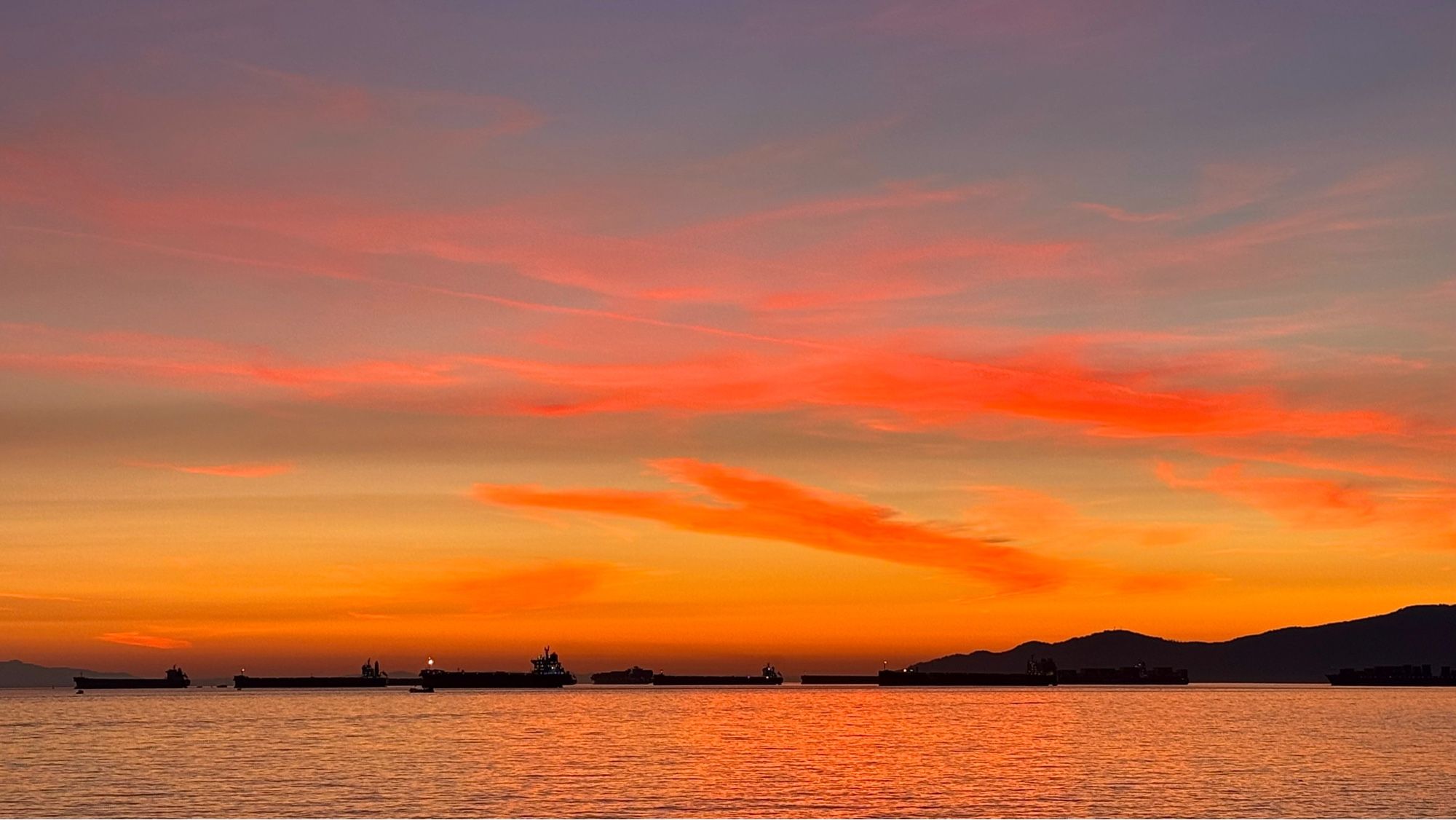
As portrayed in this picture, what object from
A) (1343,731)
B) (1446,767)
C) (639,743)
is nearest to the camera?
(1446,767)

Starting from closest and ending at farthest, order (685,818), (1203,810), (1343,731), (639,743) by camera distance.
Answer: (685,818) < (1203,810) < (639,743) < (1343,731)

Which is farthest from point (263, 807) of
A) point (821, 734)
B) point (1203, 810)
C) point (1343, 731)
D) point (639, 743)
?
point (1343, 731)

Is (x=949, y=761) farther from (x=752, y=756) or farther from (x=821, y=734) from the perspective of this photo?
(x=821, y=734)

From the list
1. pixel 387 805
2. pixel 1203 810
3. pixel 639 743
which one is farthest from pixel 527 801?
pixel 639 743

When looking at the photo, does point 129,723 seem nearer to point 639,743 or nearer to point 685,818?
point 639,743

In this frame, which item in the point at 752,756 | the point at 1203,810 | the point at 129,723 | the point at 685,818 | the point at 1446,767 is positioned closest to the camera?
the point at 685,818

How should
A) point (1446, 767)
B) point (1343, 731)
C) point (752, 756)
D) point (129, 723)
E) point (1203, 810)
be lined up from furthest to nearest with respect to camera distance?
1. point (129, 723)
2. point (1343, 731)
3. point (752, 756)
4. point (1446, 767)
5. point (1203, 810)

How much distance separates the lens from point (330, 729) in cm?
16912

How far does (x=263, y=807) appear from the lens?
8075 cm

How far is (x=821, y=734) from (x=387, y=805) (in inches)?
3131

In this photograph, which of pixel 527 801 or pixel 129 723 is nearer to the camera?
pixel 527 801

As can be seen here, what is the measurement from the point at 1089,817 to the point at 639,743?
7103cm

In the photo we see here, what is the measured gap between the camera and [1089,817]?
245 ft

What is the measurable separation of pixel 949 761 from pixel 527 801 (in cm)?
4171
